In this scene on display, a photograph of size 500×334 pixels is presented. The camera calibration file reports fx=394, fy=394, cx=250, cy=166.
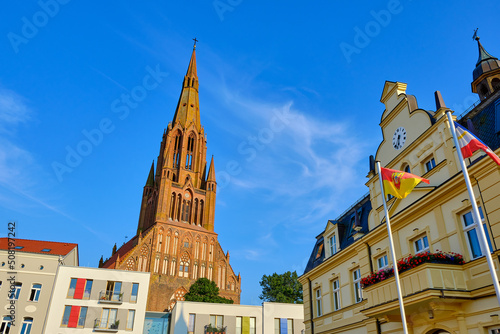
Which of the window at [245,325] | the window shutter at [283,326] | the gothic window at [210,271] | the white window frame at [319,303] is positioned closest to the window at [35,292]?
the window at [245,325]

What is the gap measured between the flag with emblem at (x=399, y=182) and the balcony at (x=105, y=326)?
29.7 meters

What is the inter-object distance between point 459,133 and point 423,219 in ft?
18.8

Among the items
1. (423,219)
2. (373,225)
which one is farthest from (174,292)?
(423,219)

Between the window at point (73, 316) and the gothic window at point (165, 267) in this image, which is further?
the gothic window at point (165, 267)

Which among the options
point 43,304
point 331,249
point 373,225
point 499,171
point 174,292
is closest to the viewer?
point 499,171

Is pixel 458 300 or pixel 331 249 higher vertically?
pixel 331 249

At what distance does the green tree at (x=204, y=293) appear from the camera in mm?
57688

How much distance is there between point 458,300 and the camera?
520 inches

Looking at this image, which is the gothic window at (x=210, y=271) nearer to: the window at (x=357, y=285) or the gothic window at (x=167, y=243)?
the gothic window at (x=167, y=243)

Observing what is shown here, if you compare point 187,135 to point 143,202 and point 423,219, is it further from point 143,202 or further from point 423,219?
point 423,219

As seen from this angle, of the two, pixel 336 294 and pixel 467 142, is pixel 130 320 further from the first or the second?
pixel 467 142

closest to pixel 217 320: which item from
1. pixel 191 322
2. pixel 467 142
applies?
pixel 191 322

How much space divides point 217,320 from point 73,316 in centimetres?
1340

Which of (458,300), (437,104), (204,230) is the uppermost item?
(204,230)
